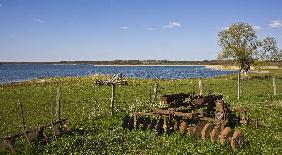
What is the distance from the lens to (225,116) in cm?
1934

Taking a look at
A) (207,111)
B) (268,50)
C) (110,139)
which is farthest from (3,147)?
(268,50)

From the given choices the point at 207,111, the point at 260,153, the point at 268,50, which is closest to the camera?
the point at 260,153

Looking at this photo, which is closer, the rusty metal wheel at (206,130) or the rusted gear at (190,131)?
the rusty metal wheel at (206,130)

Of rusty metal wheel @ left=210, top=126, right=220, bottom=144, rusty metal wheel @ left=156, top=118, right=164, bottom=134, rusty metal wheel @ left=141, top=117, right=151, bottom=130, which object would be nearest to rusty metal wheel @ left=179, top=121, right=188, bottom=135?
rusty metal wheel @ left=156, top=118, right=164, bottom=134

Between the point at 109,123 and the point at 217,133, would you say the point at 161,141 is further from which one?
the point at 109,123

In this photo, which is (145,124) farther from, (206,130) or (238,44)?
(238,44)

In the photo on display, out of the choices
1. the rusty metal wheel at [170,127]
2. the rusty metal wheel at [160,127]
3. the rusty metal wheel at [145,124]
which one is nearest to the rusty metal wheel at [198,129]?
the rusty metal wheel at [170,127]

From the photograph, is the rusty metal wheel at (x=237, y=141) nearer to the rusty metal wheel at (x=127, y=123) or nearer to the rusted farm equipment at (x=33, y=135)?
the rusty metal wheel at (x=127, y=123)

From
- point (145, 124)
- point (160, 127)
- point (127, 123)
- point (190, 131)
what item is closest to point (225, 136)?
point (190, 131)

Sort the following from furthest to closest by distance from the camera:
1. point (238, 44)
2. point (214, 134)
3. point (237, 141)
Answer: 1. point (238, 44)
2. point (214, 134)
3. point (237, 141)

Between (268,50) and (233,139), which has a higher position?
(268,50)

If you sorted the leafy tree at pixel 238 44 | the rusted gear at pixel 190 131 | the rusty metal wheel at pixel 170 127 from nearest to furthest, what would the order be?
the rusted gear at pixel 190 131, the rusty metal wheel at pixel 170 127, the leafy tree at pixel 238 44

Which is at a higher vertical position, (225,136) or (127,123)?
(225,136)

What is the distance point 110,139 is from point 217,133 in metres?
5.23
